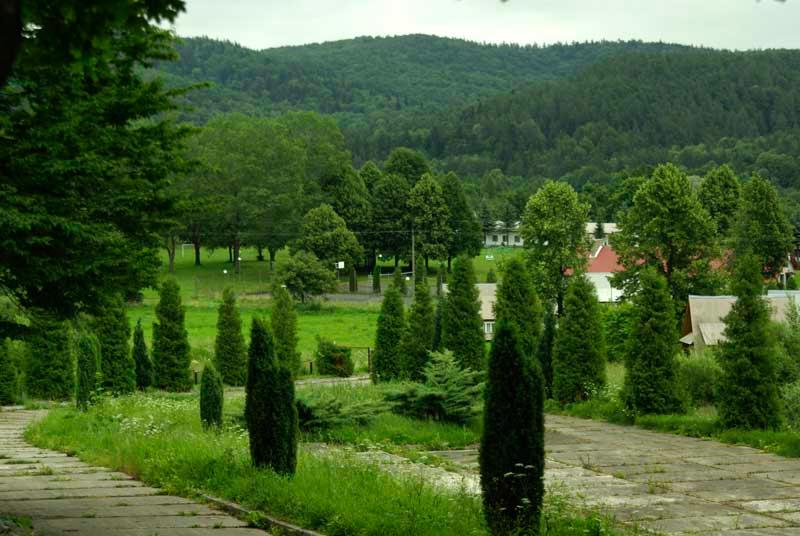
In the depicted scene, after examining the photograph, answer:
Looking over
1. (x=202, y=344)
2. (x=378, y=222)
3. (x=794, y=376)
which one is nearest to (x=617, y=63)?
(x=378, y=222)

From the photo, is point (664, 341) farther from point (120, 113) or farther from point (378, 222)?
point (378, 222)

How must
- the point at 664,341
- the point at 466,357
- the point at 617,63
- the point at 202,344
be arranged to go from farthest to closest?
the point at 617,63 < the point at 202,344 < the point at 466,357 < the point at 664,341

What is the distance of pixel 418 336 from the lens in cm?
3559

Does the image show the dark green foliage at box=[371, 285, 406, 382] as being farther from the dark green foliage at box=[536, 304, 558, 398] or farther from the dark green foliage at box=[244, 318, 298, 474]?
the dark green foliage at box=[244, 318, 298, 474]

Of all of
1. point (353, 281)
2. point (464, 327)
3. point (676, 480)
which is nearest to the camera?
point (676, 480)

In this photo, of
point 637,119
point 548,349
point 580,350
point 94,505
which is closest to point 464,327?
point 548,349

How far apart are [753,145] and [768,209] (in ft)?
323

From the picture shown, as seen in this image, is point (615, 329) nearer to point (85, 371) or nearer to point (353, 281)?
point (85, 371)

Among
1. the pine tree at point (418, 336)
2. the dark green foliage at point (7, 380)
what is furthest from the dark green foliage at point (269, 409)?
the dark green foliage at point (7, 380)

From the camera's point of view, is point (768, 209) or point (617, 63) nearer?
point (768, 209)

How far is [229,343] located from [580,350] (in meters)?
14.5

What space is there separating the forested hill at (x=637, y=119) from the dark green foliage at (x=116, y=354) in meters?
124

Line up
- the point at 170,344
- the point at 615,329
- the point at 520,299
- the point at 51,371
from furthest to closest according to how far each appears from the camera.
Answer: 1. the point at 615,329
2. the point at 170,344
3. the point at 51,371
4. the point at 520,299

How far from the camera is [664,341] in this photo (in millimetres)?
25328
